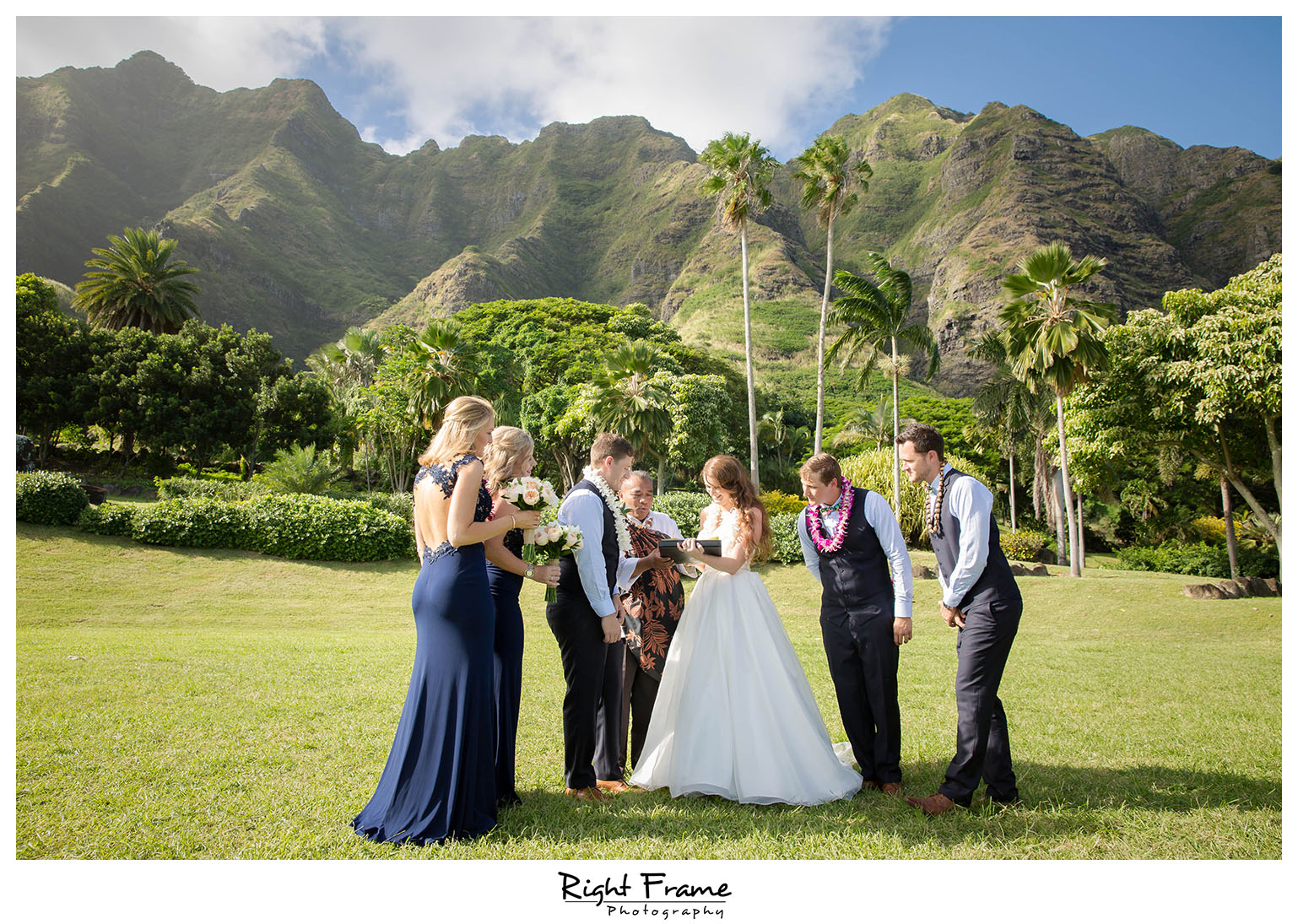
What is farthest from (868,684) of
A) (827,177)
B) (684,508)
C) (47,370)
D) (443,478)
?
(47,370)

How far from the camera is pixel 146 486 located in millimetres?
27594

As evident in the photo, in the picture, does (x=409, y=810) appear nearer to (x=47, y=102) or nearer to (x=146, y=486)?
(x=146, y=486)

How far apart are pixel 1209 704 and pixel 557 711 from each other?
7129mm

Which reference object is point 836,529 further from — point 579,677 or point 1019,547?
point 1019,547

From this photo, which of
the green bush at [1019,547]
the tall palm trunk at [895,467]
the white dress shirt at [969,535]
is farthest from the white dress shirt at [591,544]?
the green bush at [1019,547]

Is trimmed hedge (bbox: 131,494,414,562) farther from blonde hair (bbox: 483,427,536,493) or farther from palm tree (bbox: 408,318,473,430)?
blonde hair (bbox: 483,427,536,493)

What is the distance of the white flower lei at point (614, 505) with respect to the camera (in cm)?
489

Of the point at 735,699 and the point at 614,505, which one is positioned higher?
the point at 614,505

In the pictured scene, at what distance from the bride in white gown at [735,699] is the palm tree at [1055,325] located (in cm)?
1711

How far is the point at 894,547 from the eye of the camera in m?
4.91

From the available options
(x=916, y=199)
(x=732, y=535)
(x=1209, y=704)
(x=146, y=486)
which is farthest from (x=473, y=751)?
(x=916, y=199)

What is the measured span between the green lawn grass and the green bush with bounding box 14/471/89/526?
5.64 metres

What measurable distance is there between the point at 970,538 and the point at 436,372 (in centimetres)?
2784

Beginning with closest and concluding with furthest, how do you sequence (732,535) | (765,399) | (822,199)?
(732,535), (822,199), (765,399)
